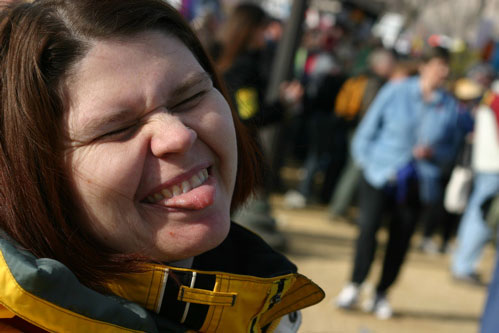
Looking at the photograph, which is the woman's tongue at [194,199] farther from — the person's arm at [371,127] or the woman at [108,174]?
the person's arm at [371,127]

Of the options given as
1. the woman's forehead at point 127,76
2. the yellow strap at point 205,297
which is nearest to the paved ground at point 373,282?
the yellow strap at point 205,297

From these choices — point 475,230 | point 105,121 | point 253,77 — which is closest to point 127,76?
point 105,121

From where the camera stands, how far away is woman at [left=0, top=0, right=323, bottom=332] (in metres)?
1.09

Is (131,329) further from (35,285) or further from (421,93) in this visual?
(421,93)

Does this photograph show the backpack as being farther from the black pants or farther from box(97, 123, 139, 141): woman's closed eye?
box(97, 123, 139, 141): woman's closed eye

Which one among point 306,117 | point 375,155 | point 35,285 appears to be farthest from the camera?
point 306,117

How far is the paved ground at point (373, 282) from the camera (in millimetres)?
4449

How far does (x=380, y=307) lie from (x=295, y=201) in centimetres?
314

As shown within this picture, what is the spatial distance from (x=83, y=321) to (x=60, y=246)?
0.17 meters

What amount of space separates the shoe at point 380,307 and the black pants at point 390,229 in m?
0.09

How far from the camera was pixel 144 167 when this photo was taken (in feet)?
3.71

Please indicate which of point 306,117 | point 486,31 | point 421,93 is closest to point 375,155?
point 421,93

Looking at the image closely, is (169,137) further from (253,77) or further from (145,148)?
(253,77)

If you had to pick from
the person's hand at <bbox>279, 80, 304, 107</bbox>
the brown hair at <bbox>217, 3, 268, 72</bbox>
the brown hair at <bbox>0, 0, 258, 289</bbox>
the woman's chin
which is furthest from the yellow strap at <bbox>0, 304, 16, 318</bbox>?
the person's hand at <bbox>279, 80, 304, 107</bbox>
